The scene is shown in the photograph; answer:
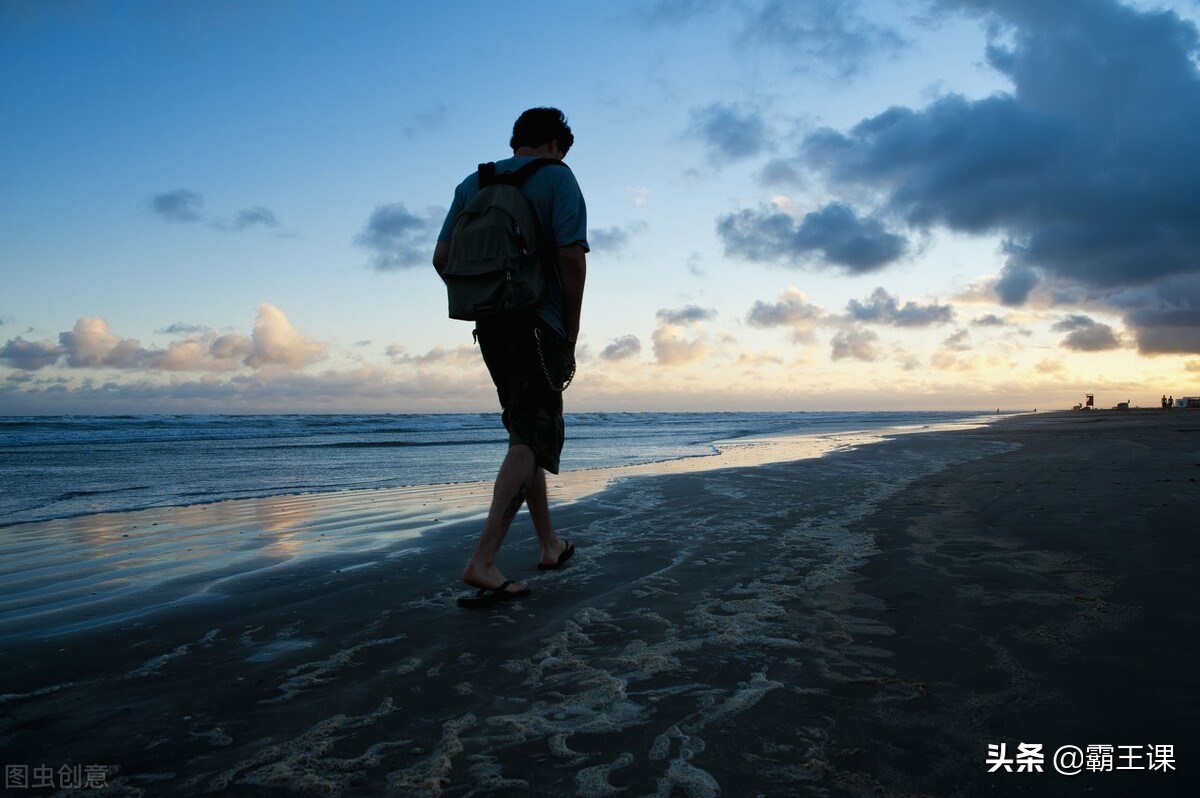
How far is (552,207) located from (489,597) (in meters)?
1.80

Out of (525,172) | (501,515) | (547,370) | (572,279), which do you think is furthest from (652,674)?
(525,172)

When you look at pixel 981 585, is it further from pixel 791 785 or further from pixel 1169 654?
pixel 791 785

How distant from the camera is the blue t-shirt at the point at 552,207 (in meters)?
3.20

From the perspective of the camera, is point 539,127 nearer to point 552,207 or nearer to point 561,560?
point 552,207

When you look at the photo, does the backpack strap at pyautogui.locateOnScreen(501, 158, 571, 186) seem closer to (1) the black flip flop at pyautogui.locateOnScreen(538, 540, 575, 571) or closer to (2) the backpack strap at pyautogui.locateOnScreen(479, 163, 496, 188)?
(2) the backpack strap at pyautogui.locateOnScreen(479, 163, 496, 188)

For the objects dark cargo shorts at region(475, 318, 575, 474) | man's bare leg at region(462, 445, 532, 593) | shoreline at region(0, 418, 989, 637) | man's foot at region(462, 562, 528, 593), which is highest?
dark cargo shorts at region(475, 318, 575, 474)

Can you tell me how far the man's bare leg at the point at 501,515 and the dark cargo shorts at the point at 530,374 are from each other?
0.27 feet

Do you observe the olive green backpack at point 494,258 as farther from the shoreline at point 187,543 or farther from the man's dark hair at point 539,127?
the shoreline at point 187,543

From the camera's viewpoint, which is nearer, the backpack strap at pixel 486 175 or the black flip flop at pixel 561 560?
the backpack strap at pixel 486 175

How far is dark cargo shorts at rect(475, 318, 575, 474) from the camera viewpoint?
10.7 feet

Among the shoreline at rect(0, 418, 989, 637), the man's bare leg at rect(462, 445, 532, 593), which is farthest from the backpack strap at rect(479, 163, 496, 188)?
the shoreline at rect(0, 418, 989, 637)

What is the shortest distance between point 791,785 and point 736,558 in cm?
229

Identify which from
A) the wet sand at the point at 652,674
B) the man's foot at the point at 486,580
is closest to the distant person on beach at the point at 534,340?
the man's foot at the point at 486,580

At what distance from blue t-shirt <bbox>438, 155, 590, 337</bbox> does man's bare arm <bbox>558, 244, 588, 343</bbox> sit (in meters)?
0.03
